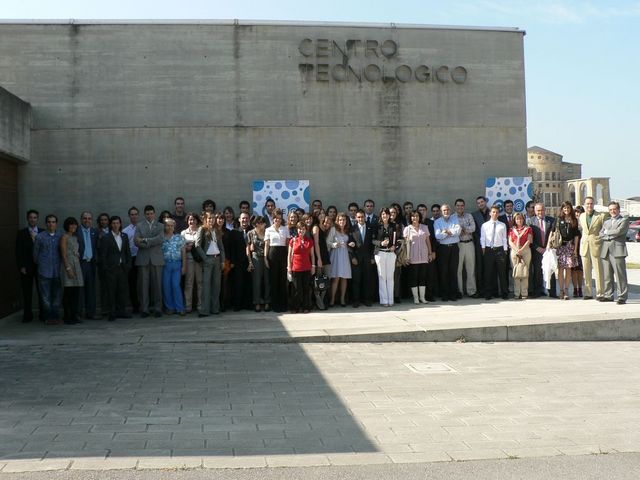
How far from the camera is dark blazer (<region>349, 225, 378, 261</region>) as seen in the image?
548 inches

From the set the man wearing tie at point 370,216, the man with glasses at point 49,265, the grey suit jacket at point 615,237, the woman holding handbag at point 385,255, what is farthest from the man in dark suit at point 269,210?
the grey suit jacket at point 615,237

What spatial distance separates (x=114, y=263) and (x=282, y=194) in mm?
4096

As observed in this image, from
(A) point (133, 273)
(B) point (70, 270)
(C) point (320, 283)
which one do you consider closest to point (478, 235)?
(C) point (320, 283)

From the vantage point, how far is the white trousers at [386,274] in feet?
45.8

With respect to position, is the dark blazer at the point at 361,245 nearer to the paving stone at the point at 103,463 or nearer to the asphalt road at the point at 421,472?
the asphalt road at the point at 421,472

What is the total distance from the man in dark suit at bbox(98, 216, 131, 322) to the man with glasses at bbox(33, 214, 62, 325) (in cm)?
79

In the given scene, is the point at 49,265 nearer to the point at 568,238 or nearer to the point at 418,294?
the point at 418,294

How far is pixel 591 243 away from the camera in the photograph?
13555 mm

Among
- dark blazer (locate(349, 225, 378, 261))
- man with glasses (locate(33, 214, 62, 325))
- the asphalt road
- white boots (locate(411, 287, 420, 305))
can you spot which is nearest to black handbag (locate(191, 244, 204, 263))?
man with glasses (locate(33, 214, 62, 325))

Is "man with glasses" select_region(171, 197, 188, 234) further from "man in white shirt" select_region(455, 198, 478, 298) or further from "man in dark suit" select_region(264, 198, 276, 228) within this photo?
"man in white shirt" select_region(455, 198, 478, 298)

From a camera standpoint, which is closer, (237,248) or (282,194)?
(237,248)

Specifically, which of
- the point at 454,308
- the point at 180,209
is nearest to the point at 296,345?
the point at 454,308

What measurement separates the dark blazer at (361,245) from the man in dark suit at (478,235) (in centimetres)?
227

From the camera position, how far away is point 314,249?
529 inches
